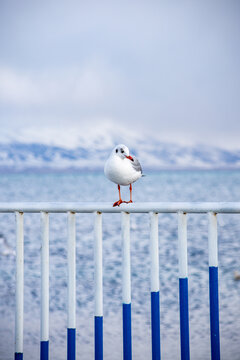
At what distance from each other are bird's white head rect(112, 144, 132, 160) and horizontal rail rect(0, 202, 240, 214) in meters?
0.21

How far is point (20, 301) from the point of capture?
1883 millimetres

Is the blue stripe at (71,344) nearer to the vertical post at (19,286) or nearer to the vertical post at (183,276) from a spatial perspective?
the vertical post at (19,286)

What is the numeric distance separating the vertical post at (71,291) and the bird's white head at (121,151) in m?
0.29

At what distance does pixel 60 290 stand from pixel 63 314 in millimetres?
1656

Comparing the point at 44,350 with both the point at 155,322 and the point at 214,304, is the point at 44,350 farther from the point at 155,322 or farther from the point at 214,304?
the point at 214,304

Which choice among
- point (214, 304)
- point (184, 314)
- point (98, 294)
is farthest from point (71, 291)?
point (214, 304)

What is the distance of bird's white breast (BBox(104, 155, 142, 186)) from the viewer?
5.93ft

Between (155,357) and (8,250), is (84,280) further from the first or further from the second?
(155,357)

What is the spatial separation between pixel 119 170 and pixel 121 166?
2cm

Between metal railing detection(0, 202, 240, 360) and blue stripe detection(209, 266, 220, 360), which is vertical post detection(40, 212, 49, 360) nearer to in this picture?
metal railing detection(0, 202, 240, 360)

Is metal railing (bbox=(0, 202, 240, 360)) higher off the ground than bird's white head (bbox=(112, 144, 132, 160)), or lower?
lower

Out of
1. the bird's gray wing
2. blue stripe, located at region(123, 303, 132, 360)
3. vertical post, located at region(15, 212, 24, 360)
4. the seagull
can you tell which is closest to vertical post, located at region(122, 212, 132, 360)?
blue stripe, located at region(123, 303, 132, 360)

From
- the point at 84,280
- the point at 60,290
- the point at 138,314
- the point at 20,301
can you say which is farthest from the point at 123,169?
the point at 84,280

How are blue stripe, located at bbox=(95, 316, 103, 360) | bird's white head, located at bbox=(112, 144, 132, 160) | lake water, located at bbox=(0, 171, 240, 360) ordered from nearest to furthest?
1. blue stripe, located at bbox=(95, 316, 103, 360)
2. bird's white head, located at bbox=(112, 144, 132, 160)
3. lake water, located at bbox=(0, 171, 240, 360)
